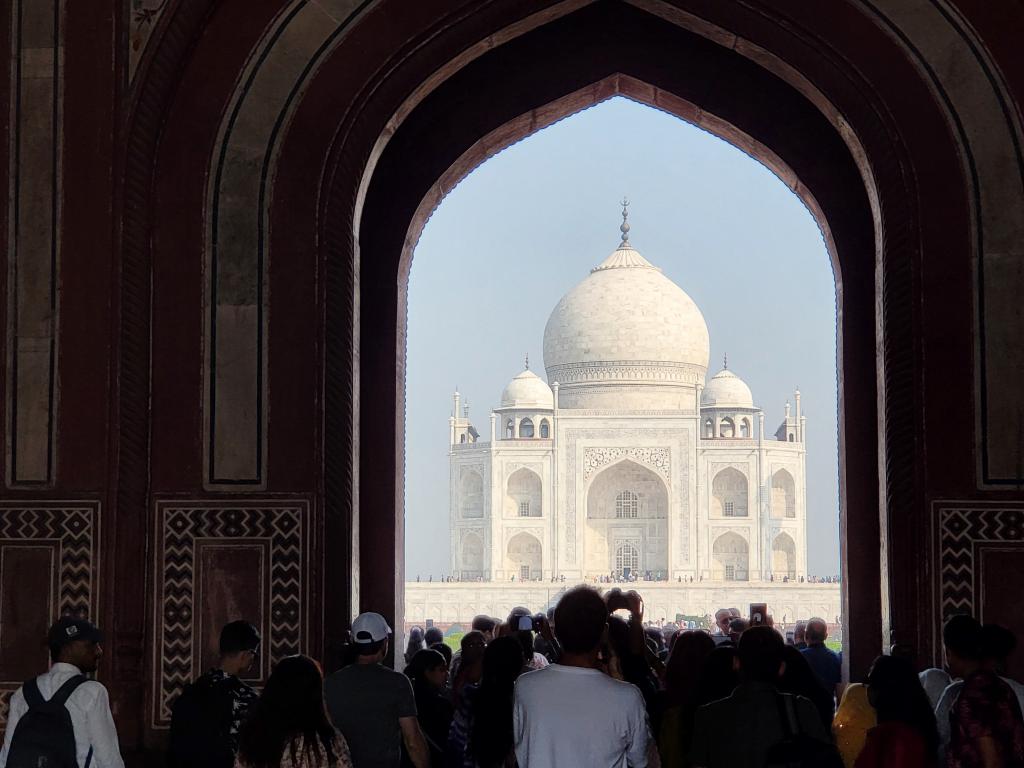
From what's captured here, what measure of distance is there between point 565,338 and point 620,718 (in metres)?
43.0

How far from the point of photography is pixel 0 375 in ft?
19.4

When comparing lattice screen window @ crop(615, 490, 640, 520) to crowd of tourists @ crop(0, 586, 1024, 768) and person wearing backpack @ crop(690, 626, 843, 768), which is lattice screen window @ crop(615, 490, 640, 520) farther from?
person wearing backpack @ crop(690, 626, 843, 768)

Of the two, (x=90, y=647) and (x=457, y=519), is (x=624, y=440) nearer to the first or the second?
(x=457, y=519)

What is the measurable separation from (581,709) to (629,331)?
42.0 metres

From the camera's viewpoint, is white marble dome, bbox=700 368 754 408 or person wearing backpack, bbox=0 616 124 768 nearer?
person wearing backpack, bbox=0 616 124 768

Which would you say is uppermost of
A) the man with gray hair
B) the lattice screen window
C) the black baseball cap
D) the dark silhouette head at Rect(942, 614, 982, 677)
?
the lattice screen window

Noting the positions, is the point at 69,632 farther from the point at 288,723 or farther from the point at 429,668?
the point at 429,668

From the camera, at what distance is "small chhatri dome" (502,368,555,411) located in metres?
46.7

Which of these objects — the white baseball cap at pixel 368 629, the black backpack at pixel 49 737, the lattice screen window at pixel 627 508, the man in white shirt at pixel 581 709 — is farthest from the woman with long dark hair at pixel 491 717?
the lattice screen window at pixel 627 508

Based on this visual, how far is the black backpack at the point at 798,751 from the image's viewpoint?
3.24m

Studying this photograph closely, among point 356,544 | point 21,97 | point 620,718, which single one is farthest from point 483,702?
point 21,97

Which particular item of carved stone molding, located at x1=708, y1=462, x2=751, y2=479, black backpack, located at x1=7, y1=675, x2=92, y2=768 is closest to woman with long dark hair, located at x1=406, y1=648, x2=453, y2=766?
black backpack, located at x1=7, y1=675, x2=92, y2=768

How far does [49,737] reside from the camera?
11.3 feet

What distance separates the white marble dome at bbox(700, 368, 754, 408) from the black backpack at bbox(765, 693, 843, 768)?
44.5m
